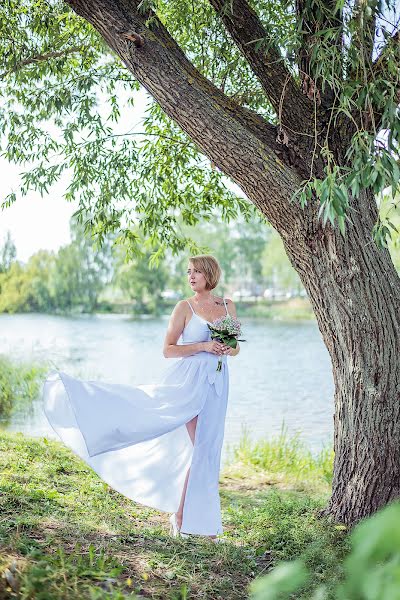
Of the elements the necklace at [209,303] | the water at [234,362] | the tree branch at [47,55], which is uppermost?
the tree branch at [47,55]

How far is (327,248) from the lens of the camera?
438 cm

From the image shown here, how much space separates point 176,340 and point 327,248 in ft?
3.93

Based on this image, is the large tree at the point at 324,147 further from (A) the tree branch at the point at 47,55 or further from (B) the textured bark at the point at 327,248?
(A) the tree branch at the point at 47,55

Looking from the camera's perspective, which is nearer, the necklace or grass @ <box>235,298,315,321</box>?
the necklace

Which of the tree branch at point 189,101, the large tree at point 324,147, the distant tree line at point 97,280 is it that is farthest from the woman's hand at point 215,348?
the distant tree line at point 97,280

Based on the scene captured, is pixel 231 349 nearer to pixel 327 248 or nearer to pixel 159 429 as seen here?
pixel 159 429

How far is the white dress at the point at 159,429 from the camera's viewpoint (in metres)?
4.64

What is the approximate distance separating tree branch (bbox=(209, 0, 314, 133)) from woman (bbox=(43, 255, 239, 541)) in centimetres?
109

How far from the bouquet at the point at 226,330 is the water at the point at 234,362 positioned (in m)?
5.56

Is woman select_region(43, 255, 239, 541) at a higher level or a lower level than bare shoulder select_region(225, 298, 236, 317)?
lower

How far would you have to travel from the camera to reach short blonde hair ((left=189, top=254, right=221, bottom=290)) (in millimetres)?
4863

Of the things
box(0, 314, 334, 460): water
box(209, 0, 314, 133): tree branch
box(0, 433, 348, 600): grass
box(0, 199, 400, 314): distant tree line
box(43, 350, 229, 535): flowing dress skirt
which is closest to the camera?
box(0, 433, 348, 600): grass

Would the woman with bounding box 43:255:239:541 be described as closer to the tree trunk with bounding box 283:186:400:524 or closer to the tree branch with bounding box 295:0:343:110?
the tree trunk with bounding box 283:186:400:524

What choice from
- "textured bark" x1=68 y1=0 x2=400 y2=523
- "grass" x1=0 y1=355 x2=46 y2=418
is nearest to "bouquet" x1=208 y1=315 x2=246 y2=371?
"textured bark" x1=68 y1=0 x2=400 y2=523
